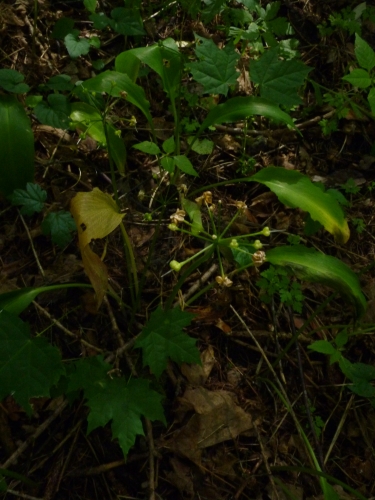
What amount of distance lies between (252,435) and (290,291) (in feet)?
1.53

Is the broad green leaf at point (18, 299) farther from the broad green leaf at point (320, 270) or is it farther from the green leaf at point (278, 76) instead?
the green leaf at point (278, 76)

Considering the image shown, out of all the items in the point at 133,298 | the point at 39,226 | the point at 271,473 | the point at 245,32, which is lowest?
the point at 271,473

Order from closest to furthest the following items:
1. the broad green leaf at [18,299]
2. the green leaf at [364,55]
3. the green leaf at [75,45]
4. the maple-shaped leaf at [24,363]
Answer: the maple-shaped leaf at [24,363] < the broad green leaf at [18,299] < the green leaf at [364,55] < the green leaf at [75,45]

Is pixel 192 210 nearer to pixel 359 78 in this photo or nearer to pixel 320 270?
pixel 320 270

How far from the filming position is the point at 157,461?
1.29m

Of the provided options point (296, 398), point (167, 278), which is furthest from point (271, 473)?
point (167, 278)

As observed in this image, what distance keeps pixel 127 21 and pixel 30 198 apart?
2.74ft

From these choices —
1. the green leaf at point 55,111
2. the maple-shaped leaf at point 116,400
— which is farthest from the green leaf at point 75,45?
the maple-shaped leaf at point 116,400

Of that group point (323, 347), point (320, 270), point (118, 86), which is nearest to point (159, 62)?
point (118, 86)

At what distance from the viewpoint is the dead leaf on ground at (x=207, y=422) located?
1330 mm

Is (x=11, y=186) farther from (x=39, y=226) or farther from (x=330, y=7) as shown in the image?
(x=330, y=7)

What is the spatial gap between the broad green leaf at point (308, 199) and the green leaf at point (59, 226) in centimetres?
61

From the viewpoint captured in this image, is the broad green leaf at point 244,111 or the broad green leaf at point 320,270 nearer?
the broad green leaf at point 320,270

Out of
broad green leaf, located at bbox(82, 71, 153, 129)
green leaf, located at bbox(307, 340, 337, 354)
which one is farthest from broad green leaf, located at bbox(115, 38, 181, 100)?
green leaf, located at bbox(307, 340, 337, 354)
